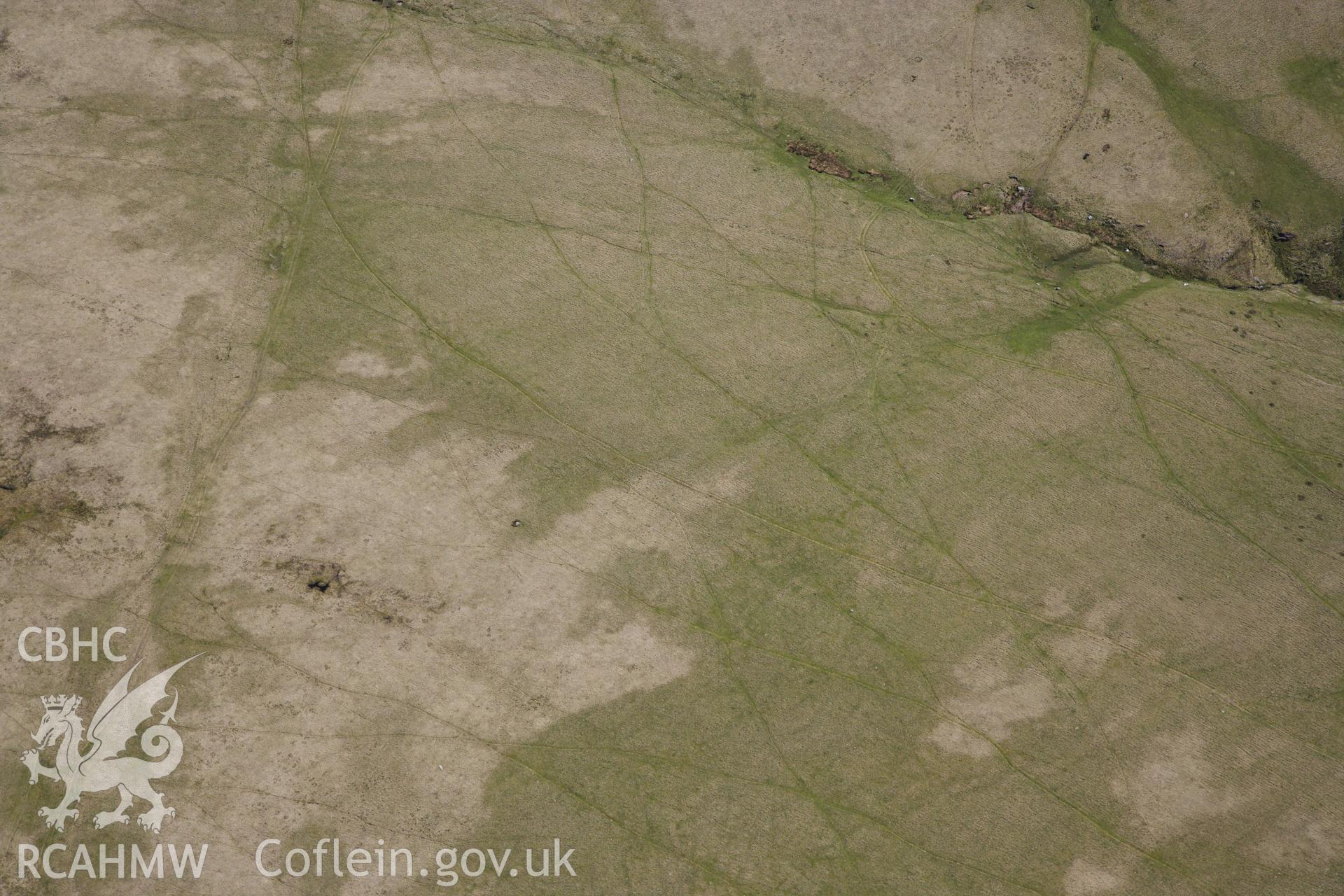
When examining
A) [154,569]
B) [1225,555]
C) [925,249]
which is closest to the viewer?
[154,569]

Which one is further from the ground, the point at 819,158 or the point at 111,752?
the point at 819,158

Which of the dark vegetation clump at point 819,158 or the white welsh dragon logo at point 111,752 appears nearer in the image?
the white welsh dragon logo at point 111,752

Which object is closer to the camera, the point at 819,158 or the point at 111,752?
the point at 111,752

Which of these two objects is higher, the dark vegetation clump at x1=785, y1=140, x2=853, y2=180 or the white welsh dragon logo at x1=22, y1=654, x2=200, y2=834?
the dark vegetation clump at x1=785, y1=140, x2=853, y2=180

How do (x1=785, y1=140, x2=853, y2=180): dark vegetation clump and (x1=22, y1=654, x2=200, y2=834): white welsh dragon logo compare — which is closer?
(x1=22, y1=654, x2=200, y2=834): white welsh dragon logo

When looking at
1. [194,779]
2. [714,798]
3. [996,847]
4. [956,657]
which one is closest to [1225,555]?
[956,657]

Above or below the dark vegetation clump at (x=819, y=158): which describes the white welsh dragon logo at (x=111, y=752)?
below

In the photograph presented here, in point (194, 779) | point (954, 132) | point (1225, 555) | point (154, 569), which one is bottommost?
point (194, 779)

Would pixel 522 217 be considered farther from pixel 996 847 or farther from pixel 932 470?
pixel 996 847
